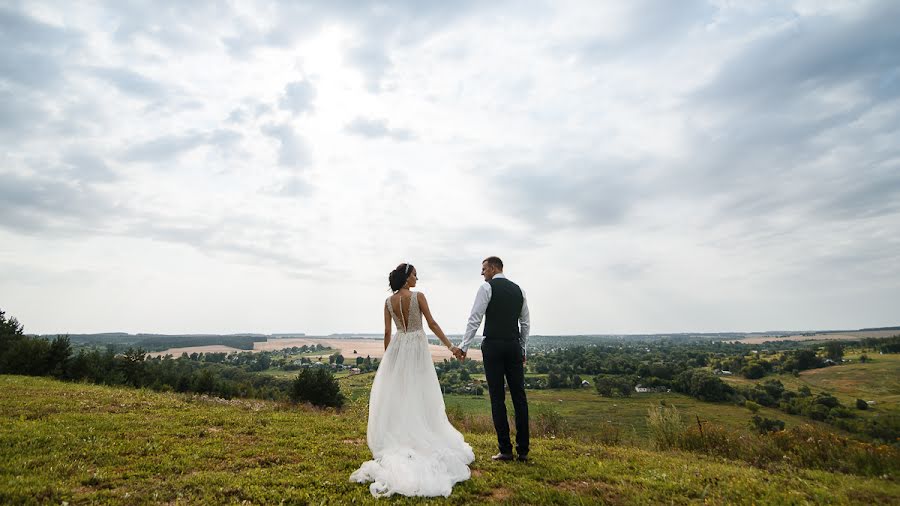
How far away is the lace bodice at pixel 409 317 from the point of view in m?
7.52

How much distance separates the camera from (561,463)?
7.32 metres

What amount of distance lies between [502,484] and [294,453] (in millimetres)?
4339

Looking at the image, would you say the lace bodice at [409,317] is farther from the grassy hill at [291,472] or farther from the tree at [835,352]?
the tree at [835,352]

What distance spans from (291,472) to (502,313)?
15.0ft

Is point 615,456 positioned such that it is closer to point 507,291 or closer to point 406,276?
point 507,291

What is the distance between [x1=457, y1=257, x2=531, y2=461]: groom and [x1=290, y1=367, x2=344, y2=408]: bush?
30619 mm

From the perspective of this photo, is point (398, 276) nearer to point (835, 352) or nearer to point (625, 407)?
point (625, 407)

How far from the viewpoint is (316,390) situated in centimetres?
3453

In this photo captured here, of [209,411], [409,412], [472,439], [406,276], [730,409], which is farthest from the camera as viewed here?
[730,409]

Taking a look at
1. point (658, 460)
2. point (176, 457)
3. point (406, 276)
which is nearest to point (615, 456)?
point (658, 460)

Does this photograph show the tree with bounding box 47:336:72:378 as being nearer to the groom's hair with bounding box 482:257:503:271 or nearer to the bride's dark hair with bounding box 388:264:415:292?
the bride's dark hair with bounding box 388:264:415:292

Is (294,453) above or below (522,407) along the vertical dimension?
below

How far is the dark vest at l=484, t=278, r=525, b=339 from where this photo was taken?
7.30 m

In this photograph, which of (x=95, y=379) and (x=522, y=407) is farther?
(x=95, y=379)
